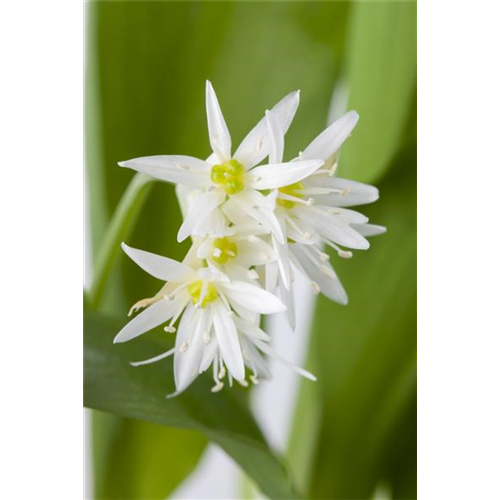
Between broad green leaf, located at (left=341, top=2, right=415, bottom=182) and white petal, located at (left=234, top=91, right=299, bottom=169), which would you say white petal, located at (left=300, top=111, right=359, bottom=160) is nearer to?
white petal, located at (left=234, top=91, right=299, bottom=169)

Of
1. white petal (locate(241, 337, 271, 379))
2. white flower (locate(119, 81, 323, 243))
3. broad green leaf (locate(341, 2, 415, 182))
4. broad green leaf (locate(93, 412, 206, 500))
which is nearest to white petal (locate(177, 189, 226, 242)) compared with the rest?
white flower (locate(119, 81, 323, 243))

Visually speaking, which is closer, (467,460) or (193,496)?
(467,460)

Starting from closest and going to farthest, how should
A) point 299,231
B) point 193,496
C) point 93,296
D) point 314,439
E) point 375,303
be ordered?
point 299,231, point 93,296, point 375,303, point 314,439, point 193,496

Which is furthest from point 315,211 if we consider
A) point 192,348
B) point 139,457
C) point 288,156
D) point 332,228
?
point 139,457

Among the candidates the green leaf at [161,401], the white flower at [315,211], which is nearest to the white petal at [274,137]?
the white flower at [315,211]

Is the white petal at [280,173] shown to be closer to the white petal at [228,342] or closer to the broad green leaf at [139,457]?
the white petal at [228,342]

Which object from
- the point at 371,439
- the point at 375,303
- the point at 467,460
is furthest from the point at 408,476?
the point at 467,460
